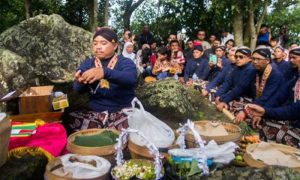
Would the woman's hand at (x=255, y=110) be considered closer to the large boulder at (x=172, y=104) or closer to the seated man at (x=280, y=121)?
the seated man at (x=280, y=121)

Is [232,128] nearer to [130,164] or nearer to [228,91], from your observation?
[130,164]

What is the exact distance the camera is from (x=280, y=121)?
5.16 meters

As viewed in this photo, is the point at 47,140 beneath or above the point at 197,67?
beneath

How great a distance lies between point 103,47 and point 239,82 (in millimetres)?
3223

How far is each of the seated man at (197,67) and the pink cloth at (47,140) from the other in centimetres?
633

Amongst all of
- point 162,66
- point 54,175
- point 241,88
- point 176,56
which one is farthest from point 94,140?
point 176,56

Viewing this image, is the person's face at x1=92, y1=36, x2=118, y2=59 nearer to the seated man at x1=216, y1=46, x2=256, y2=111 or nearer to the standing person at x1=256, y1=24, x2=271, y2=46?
the seated man at x1=216, y1=46, x2=256, y2=111

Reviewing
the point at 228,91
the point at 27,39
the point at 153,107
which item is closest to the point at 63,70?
the point at 27,39

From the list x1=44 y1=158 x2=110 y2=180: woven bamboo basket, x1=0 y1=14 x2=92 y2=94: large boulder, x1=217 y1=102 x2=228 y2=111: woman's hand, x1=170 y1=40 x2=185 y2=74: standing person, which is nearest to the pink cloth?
x1=44 y1=158 x2=110 y2=180: woven bamboo basket

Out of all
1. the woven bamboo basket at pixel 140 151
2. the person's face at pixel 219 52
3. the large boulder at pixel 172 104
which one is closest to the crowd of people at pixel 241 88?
the large boulder at pixel 172 104

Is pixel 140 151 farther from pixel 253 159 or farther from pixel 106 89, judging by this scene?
pixel 106 89

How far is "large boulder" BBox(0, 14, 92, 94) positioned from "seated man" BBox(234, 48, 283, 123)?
3.45 meters

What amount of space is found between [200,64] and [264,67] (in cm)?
446

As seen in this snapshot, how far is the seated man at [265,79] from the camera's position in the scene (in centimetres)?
581
